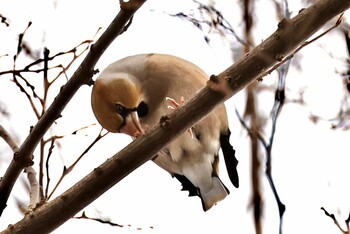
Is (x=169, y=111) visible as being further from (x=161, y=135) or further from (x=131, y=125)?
(x=161, y=135)

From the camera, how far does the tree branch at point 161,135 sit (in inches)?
43.4

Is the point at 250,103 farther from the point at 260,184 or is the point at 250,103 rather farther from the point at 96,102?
the point at 96,102

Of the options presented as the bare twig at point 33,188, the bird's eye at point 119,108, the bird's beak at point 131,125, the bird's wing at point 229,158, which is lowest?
the bare twig at point 33,188

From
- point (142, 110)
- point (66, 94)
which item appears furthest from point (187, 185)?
point (66, 94)

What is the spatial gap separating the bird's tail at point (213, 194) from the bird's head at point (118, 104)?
354 mm

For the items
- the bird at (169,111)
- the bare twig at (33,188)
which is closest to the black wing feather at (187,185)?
the bird at (169,111)

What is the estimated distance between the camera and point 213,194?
84.1 inches

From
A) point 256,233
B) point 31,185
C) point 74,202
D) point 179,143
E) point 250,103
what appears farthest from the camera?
point 179,143

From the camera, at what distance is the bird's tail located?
83.4 inches

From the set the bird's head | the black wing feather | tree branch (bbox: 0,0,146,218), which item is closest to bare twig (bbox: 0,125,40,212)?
tree branch (bbox: 0,0,146,218)

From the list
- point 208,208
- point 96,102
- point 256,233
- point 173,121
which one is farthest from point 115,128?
point 256,233

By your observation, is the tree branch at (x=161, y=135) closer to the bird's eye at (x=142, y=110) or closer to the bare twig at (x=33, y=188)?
the bare twig at (x=33, y=188)

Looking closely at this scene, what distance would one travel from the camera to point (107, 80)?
7.54 feet

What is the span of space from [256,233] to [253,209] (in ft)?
0.30
